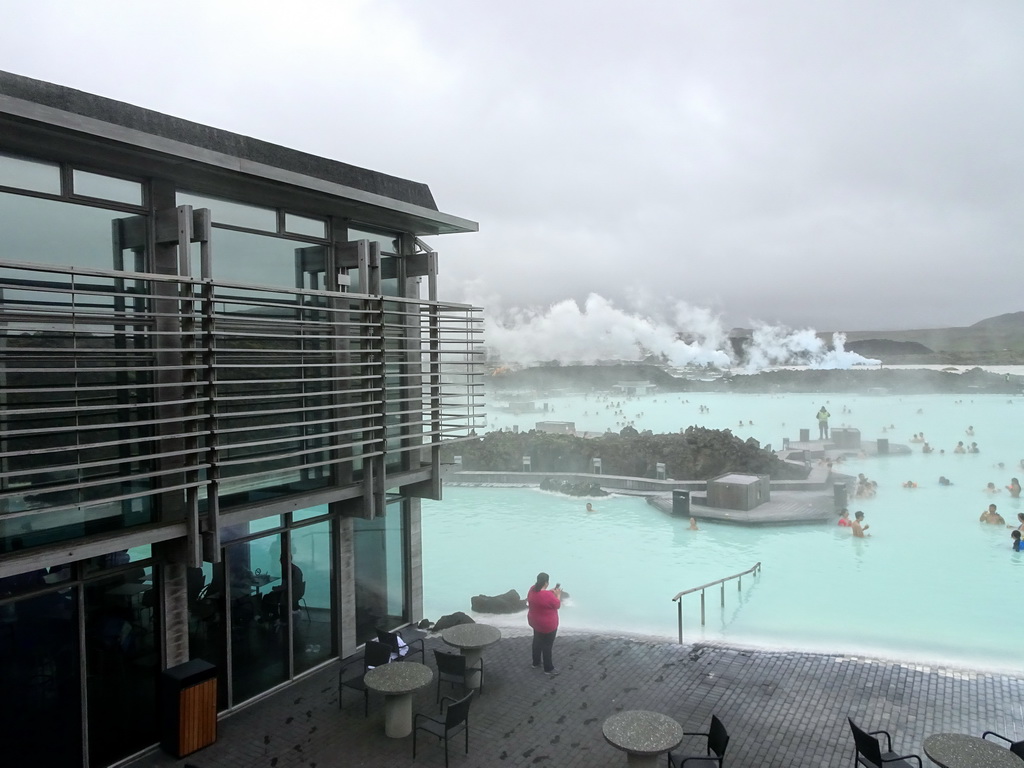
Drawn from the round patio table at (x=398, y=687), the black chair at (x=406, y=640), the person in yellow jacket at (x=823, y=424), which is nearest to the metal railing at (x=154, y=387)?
the black chair at (x=406, y=640)

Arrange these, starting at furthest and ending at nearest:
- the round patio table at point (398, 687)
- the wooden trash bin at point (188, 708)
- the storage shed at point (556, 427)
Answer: the storage shed at point (556, 427)
the round patio table at point (398, 687)
the wooden trash bin at point (188, 708)

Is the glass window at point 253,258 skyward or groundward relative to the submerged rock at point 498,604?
skyward

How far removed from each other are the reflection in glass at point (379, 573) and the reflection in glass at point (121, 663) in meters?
3.41

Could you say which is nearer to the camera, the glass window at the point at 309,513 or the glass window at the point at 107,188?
the glass window at the point at 107,188

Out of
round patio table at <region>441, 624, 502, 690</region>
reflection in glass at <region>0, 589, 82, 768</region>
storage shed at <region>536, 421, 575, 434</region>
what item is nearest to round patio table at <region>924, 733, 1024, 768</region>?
round patio table at <region>441, 624, 502, 690</region>

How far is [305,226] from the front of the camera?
959 centimetres

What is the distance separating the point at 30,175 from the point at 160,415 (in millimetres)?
2700

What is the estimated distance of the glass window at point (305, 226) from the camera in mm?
9366

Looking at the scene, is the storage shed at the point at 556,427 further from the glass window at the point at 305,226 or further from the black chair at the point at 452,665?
the black chair at the point at 452,665

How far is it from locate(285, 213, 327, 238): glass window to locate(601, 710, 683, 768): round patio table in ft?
24.3

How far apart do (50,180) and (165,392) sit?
2.43m

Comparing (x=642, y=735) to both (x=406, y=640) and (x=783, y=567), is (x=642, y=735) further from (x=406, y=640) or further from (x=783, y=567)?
(x=783, y=567)

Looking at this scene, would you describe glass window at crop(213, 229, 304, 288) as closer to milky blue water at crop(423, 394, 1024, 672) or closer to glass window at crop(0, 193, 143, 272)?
glass window at crop(0, 193, 143, 272)

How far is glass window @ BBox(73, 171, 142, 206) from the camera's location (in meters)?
6.93
